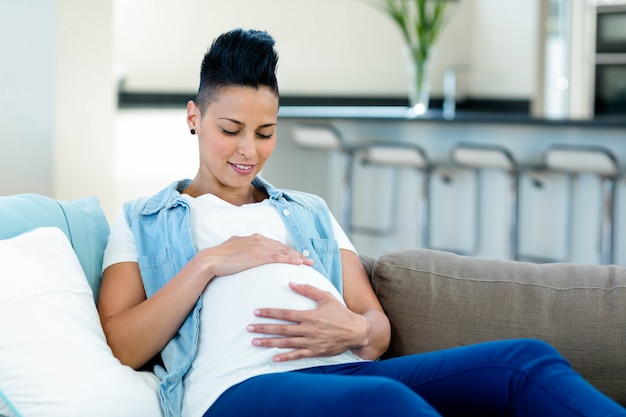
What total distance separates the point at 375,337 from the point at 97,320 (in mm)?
574

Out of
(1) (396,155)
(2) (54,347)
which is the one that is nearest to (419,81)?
(1) (396,155)

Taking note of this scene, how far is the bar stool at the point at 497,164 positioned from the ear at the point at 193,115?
119 inches

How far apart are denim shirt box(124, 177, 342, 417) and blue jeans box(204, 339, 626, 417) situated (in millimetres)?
144

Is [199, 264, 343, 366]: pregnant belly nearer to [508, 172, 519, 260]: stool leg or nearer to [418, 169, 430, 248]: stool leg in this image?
[508, 172, 519, 260]: stool leg

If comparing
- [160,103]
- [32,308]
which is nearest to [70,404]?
[32,308]

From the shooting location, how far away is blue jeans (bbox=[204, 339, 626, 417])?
1.53 metres

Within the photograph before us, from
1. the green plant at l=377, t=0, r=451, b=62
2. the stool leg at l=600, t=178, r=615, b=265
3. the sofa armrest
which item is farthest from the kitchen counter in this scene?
the sofa armrest

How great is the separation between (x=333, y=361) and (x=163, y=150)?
14.9ft

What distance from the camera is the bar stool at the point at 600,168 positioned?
14.6ft

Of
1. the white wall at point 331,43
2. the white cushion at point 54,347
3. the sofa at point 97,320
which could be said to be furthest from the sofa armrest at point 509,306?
the white wall at point 331,43

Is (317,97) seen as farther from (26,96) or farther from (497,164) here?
(26,96)

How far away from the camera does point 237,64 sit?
196 centimetres

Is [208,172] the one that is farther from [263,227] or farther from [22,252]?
[22,252]

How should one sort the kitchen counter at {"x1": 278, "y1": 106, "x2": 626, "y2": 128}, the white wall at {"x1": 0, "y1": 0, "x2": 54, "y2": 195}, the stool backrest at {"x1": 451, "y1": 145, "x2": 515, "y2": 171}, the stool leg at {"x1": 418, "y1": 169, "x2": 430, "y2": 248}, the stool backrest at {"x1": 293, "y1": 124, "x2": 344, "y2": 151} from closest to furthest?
the white wall at {"x1": 0, "y1": 0, "x2": 54, "y2": 195} → the kitchen counter at {"x1": 278, "y1": 106, "x2": 626, "y2": 128} → the stool backrest at {"x1": 451, "y1": 145, "x2": 515, "y2": 171} → the stool leg at {"x1": 418, "y1": 169, "x2": 430, "y2": 248} → the stool backrest at {"x1": 293, "y1": 124, "x2": 344, "y2": 151}
